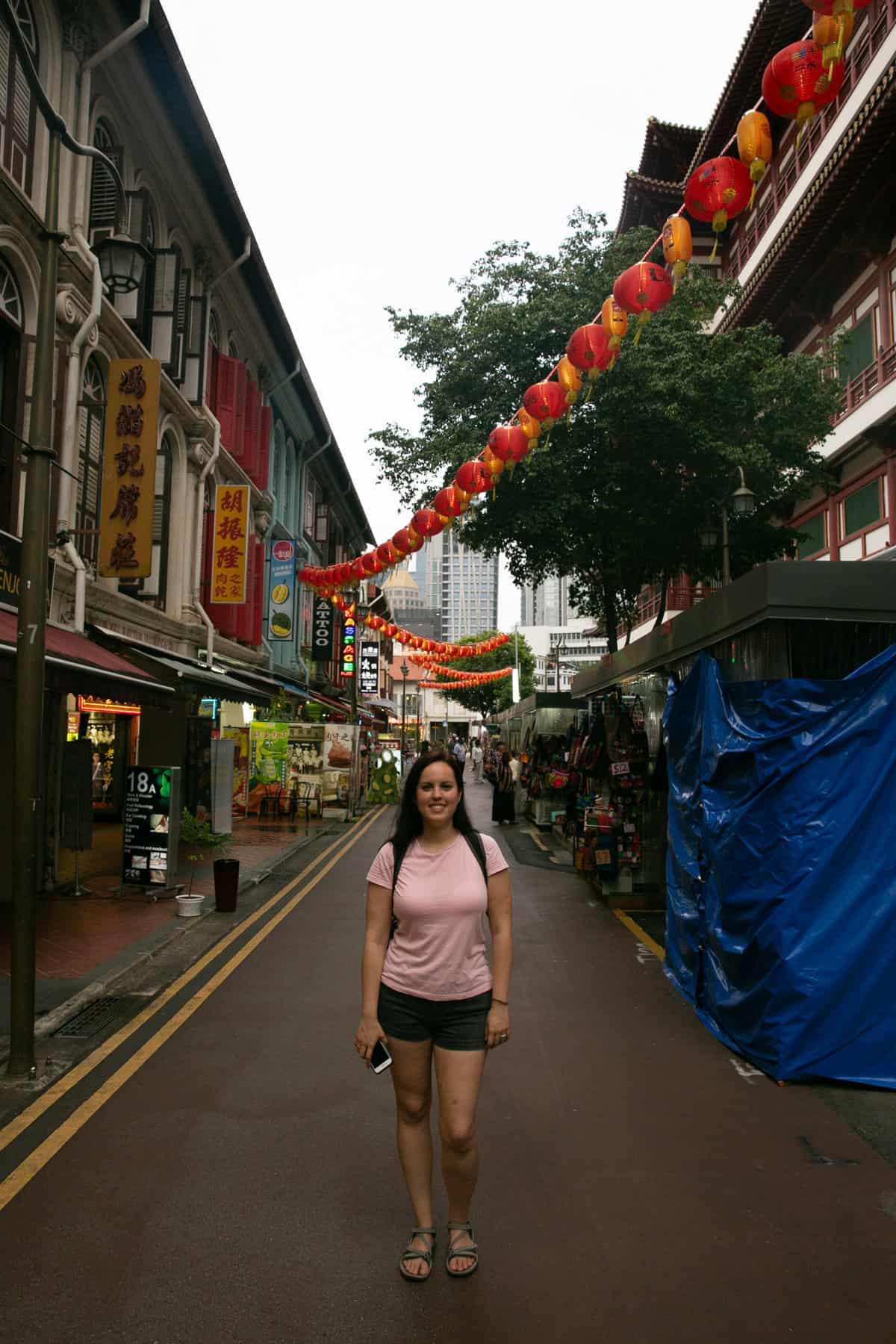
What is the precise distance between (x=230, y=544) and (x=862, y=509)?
1328cm

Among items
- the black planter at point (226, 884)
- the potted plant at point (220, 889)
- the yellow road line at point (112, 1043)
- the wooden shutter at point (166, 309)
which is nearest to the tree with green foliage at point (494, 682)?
the wooden shutter at point (166, 309)

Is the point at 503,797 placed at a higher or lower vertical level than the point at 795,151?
lower

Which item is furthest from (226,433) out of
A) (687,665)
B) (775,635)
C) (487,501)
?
(775,635)

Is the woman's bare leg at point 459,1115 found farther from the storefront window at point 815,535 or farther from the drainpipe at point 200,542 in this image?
the storefront window at point 815,535

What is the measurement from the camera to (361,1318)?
10.9 ft

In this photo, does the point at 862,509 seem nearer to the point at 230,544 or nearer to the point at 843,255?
the point at 843,255

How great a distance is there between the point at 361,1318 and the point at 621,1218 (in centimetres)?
125

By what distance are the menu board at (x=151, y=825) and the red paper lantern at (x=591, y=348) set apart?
6.67 metres

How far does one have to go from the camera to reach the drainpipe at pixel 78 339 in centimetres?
1323

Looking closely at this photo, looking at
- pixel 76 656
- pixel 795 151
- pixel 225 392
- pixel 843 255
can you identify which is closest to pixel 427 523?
pixel 76 656

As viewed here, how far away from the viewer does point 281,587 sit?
88.1 feet

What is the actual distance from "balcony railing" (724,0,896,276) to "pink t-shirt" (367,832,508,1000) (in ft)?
56.4

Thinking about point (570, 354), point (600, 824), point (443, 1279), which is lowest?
point (443, 1279)

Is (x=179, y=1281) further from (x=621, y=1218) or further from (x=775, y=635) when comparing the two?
(x=775, y=635)
